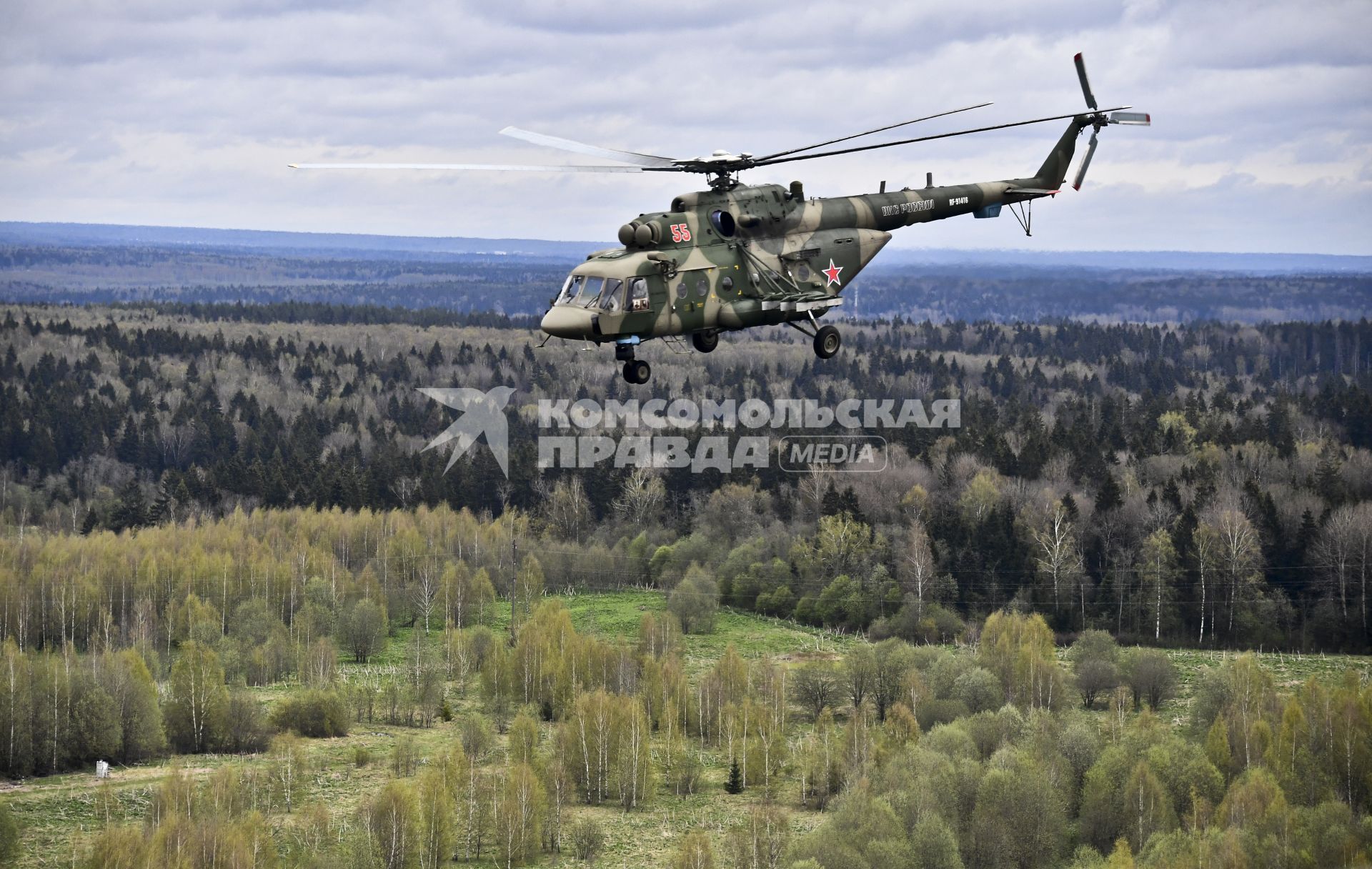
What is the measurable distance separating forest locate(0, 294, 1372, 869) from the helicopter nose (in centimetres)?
4904

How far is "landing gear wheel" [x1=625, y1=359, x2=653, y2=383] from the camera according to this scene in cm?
4234

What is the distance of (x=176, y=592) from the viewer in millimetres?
138875

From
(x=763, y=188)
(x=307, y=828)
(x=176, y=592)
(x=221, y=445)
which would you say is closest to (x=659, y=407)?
(x=221, y=445)

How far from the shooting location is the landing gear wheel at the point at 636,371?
139ft

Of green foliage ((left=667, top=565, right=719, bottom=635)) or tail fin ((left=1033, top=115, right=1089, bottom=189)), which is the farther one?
green foliage ((left=667, top=565, right=719, bottom=635))

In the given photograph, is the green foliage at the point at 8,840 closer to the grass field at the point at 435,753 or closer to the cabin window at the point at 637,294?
the grass field at the point at 435,753

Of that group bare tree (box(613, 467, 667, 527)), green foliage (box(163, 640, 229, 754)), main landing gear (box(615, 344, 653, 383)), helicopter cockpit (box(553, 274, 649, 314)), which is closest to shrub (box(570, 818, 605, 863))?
green foliage (box(163, 640, 229, 754))

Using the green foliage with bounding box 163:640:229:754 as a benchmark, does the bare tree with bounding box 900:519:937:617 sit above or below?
above

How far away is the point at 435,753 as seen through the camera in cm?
11019

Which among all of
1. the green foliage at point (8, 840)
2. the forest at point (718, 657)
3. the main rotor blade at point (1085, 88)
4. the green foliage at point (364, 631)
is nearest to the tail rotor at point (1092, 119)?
the main rotor blade at point (1085, 88)

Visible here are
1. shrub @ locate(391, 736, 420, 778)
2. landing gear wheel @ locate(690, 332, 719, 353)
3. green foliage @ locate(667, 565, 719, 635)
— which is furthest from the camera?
green foliage @ locate(667, 565, 719, 635)

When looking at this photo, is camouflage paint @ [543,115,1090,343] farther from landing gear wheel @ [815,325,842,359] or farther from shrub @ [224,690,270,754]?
shrub @ [224,690,270,754]

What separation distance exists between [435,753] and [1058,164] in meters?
69.7

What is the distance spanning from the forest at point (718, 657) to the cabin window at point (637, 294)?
4854 centimetres
